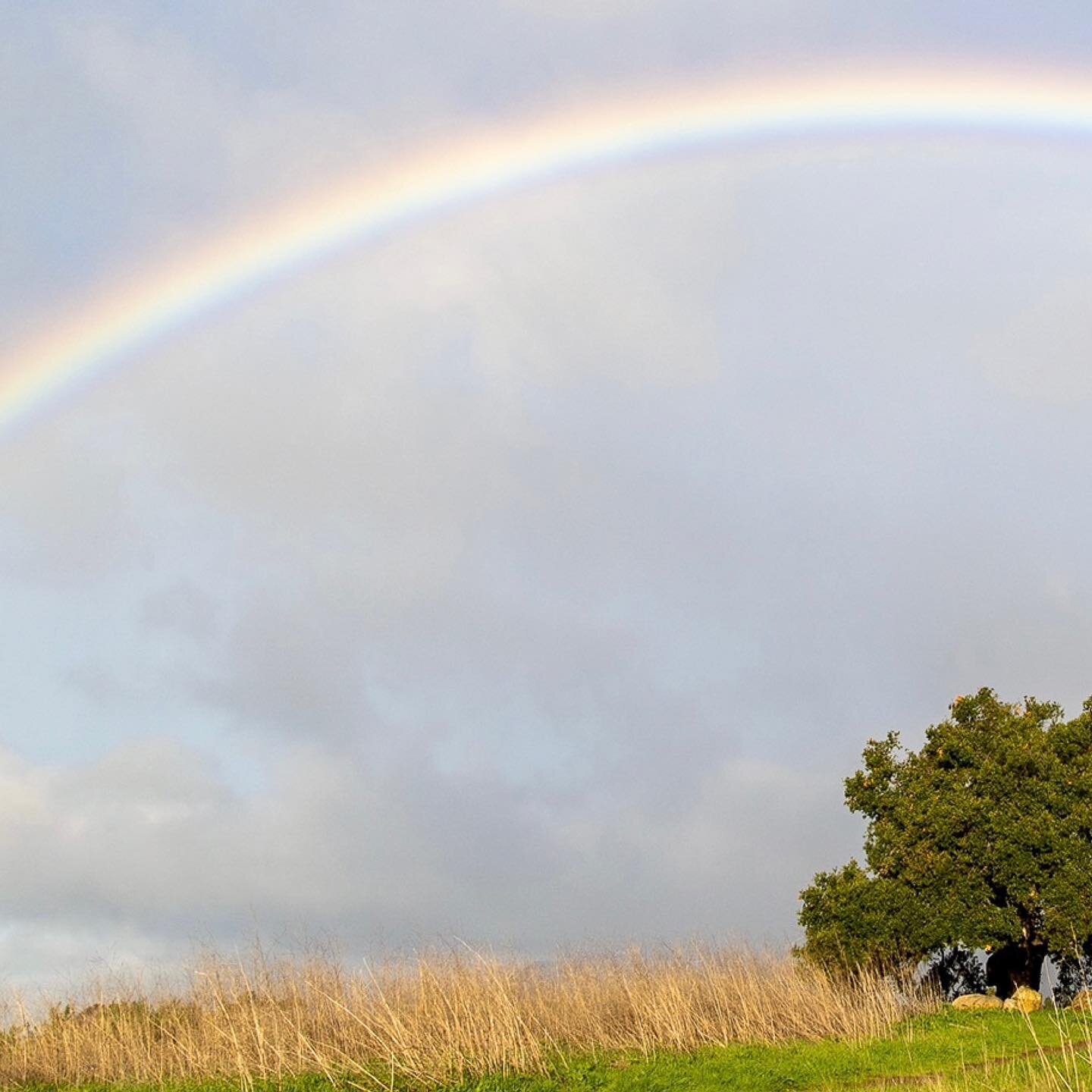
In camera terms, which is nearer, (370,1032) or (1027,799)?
(370,1032)

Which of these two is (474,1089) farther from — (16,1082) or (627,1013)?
(16,1082)

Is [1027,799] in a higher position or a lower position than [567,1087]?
higher

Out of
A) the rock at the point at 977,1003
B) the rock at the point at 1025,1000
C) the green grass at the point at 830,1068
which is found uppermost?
the green grass at the point at 830,1068

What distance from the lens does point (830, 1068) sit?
17.0m

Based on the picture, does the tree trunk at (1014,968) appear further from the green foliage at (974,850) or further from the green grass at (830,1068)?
Answer: the green grass at (830,1068)

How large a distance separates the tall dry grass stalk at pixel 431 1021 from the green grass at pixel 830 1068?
0.50 m

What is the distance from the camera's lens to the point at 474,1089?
14.7 meters

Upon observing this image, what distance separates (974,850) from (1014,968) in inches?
122

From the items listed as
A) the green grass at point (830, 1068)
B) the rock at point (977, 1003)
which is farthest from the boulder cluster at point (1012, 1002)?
the green grass at point (830, 1068)

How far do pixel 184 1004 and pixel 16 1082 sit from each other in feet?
9.12

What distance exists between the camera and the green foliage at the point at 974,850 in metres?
23.3

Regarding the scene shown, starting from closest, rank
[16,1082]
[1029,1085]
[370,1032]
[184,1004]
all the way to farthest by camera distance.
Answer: [1029,1085], [370,1032], [16,1082], [184,1004]

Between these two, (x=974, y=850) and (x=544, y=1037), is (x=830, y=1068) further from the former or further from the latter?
(x=974, y=850)

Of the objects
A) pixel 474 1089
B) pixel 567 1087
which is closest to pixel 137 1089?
pixel 474 1089
